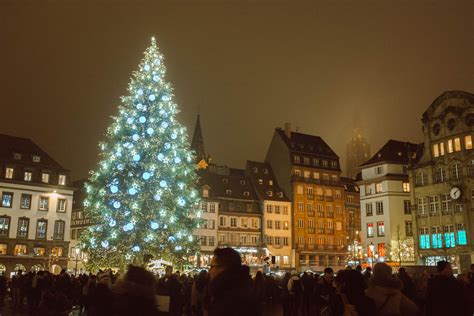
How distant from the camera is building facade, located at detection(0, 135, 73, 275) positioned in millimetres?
62656

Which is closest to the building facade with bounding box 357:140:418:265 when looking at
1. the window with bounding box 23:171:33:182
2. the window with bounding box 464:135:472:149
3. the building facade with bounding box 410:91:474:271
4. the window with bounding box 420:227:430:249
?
the window with bounding box 420:227:430:249

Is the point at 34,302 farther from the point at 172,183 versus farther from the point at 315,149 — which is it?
the point at 315,149

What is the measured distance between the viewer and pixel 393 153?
75.1 m

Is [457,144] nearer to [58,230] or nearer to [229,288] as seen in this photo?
[58,230]

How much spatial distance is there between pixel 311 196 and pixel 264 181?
8.38 meters

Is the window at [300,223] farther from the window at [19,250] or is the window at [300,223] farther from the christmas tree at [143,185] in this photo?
the christmas tree at [143,185]

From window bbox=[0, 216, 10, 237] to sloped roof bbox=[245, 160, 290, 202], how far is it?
1491 inches

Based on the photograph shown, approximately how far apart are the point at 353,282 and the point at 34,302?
18708 mm

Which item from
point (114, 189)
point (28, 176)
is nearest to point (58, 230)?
point (28, 176)

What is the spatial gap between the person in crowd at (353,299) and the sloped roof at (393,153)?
69794mm

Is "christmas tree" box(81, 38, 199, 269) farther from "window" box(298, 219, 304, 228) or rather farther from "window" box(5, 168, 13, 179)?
"window" box(298, 219, 304, 228)

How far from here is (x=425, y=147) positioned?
61.4m

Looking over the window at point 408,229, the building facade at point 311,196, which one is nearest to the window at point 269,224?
the building facade at point 311,196

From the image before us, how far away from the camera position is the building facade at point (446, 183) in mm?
55531
